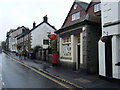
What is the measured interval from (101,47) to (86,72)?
2.57 m

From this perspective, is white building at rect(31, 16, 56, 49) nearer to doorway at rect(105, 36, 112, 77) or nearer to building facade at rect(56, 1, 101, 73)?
building facade at rect(56, 1, 101, 73)

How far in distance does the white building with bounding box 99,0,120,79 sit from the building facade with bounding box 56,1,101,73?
178cm

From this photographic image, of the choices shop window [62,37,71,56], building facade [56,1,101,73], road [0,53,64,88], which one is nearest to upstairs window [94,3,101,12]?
building facade [56,1,101,73]

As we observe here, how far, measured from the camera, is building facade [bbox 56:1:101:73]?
34.8 ft

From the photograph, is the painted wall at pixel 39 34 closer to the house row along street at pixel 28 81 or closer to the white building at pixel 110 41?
the house row along street at pixel 28 81

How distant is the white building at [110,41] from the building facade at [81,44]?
178 centimetres

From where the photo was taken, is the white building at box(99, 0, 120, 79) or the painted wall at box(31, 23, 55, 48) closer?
the white building at box(99, 0, 120, 79)

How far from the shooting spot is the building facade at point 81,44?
417 inches

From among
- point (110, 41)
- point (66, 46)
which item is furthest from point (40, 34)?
point (110, 41)

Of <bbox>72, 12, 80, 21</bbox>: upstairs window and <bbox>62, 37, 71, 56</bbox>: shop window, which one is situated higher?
<bbox>72, 12, 80, 21</bbox>: upstairs window

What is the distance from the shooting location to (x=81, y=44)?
37.1 ft

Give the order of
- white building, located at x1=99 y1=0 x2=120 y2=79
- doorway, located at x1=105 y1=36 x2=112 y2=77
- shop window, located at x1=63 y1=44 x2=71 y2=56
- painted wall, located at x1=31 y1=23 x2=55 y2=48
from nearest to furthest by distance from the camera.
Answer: white building, located at x1=99 y1=0 x2=120 y2=79, doorway, located at x1=105 y1=36 x2=112 y2=77, shop window, located at x1=63 y1=44 x2=71 y2=56, painted wall, located at x1=31 y1=23 x2=55 y2=48

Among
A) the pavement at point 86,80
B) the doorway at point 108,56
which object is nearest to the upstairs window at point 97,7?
the doorway at point 108,56

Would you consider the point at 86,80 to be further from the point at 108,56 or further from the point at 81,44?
the point at 81,44
